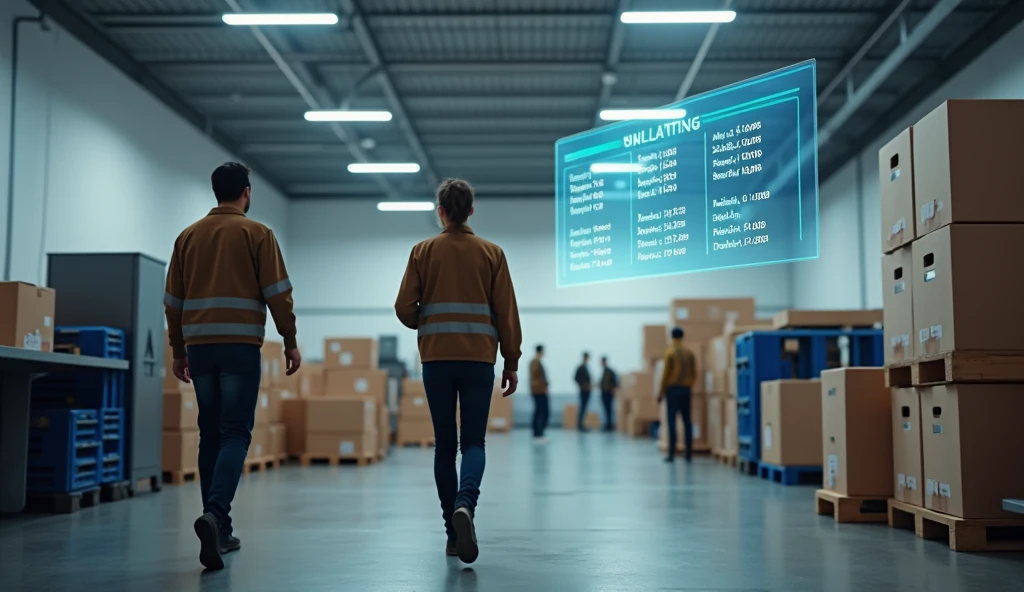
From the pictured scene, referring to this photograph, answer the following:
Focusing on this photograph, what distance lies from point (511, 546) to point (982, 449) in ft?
7.43

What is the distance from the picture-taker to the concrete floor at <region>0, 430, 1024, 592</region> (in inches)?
144

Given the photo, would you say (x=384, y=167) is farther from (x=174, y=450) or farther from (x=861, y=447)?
(x=861, y=447)

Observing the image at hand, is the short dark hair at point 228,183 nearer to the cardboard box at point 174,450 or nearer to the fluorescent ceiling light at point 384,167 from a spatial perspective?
the cardboard box at point 174,450

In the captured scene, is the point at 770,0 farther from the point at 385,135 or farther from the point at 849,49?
the point at 385,135

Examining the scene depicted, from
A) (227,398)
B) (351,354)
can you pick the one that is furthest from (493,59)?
(227,398)

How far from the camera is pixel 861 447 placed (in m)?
5.54

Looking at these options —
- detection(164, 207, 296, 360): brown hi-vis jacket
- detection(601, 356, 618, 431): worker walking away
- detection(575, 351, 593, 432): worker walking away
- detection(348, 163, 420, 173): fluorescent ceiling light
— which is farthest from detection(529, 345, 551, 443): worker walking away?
detection(164, 207, 296, 360): brown hi-vis jacket

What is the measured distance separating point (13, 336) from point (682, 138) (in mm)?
4703

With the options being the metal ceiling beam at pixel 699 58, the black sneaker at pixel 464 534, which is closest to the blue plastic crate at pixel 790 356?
the metal ceiling beam at pixel 699 58

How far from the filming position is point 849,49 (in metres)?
13.6

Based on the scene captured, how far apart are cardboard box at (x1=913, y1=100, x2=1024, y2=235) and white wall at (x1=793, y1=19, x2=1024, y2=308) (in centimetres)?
741

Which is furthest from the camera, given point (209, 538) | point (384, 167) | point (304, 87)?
point (384, 167)

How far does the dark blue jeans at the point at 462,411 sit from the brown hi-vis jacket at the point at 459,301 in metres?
0.05

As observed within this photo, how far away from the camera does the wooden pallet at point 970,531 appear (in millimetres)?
4371
